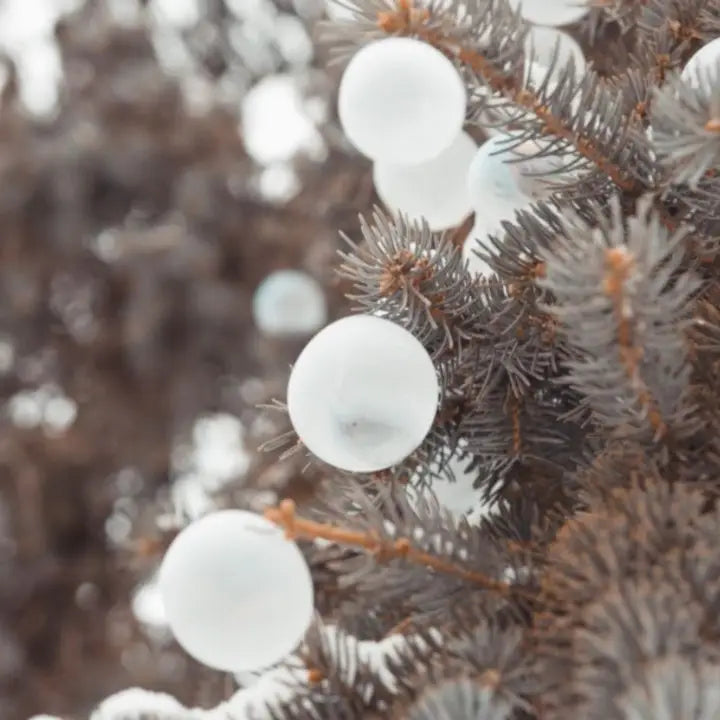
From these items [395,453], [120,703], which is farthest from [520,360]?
[120,703]

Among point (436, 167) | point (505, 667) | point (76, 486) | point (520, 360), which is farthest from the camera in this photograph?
point (76, 486)

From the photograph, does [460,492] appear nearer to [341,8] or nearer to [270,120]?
[341,8]

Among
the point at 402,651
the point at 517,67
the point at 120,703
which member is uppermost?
the point at 517,67

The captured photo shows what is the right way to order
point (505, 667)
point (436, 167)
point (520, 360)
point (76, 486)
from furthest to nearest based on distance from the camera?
point (76, 486) → point (436, 167) → point (520, 360) → point (505, 667)

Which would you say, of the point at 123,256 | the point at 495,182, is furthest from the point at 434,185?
the point at 123,256

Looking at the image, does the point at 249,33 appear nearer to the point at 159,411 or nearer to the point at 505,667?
the point at 159,411

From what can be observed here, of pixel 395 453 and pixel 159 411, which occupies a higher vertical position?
pixel 395 453

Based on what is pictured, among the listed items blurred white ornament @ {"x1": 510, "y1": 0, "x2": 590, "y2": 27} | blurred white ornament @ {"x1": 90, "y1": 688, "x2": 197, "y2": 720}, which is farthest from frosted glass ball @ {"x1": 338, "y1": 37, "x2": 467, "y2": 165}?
blurred white ornament @ {"x1": 90, "y1": 688, "x2": 197, "y2": 720}
